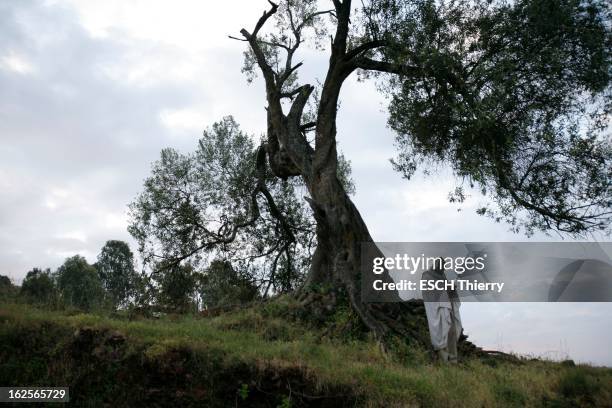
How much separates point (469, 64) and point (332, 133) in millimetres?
5502

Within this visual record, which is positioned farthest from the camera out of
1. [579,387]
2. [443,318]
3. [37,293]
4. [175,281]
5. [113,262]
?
[113,262]

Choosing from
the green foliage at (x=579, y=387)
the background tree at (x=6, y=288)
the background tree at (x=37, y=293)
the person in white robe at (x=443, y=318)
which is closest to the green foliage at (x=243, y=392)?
the person in white robe at (x=443, y=318)

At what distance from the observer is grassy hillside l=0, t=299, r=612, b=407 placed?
1028cm

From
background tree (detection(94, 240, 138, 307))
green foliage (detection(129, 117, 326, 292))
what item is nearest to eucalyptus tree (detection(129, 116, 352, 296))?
green foliage (detection(129, 117, 326, 292))

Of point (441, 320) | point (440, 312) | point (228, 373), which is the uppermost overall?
point (440, 312)

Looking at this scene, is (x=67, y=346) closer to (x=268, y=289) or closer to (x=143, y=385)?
(x=143, y=385)

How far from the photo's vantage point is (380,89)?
18969mm

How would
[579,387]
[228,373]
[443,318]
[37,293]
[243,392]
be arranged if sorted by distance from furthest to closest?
[37,293] < [443,318] < [579,387] < [228,373] < [243,392]

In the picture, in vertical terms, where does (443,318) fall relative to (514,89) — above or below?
below

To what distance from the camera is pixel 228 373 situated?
35.0 ft

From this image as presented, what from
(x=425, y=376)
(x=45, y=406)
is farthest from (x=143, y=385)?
(x=425, y=376)

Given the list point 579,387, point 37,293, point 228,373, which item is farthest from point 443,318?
point 37,293

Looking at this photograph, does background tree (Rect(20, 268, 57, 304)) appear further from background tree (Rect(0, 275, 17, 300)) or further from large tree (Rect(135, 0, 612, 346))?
large tree (Rect(135, 0, 612, 346))

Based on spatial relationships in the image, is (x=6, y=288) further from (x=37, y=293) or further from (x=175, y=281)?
(x=175, y=281)
